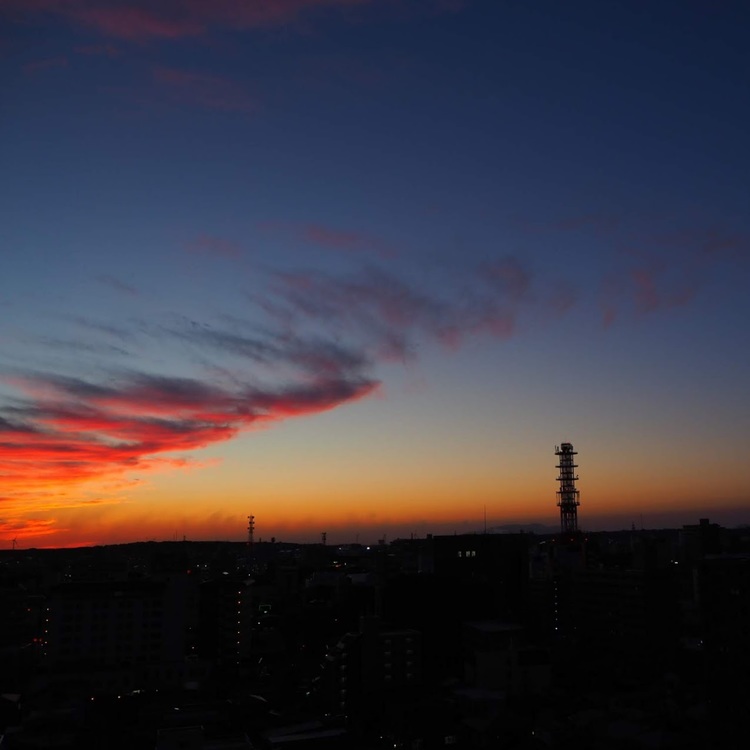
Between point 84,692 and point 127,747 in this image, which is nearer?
point 127,747

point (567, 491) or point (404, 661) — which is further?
point (567, 491)

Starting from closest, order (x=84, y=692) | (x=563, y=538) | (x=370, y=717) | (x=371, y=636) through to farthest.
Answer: (x=370, y=717)
(x=84, y=692)
(x=371, y=636)
(x=563, y=538)

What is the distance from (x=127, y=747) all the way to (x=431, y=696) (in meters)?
11.8

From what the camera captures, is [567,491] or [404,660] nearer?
[404,660]

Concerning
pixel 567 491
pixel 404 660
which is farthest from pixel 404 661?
pixel 567 491

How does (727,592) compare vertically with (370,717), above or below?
above

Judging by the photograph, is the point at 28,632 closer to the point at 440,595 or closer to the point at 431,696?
the point at 440,595

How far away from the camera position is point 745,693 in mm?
16281

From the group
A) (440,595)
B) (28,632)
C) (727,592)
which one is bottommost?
(28,632)

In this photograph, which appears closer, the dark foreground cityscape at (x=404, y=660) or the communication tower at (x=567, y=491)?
the dark foreground cityscape at (x=404, y=660)

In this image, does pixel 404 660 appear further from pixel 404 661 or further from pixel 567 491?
pixel 567 491

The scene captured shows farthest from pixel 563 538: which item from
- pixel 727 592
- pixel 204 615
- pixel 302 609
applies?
Answer: pixel 727 592

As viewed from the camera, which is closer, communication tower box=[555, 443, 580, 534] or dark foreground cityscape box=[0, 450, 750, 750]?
dark foreground cityscape box=[0, 450, 750, 750]

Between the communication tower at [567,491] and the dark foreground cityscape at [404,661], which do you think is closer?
the dark foreground cityscape at [404,661]
